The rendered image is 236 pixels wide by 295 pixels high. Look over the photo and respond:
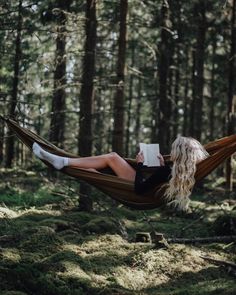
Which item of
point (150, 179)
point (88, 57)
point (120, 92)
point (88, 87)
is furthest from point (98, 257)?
point (120, 92)

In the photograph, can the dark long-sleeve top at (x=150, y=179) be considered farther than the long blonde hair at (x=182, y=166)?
Yes

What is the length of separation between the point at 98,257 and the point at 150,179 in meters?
1.75

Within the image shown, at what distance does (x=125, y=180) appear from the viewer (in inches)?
247

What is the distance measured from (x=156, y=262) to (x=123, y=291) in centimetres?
137

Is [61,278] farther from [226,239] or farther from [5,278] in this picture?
[226,239]

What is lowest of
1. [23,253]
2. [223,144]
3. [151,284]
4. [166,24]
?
[151,284]

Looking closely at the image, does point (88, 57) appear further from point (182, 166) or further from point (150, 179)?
point (182, 166)

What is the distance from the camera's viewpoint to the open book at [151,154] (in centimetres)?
630

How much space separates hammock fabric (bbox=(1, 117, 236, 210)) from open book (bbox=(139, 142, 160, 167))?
0.09 m

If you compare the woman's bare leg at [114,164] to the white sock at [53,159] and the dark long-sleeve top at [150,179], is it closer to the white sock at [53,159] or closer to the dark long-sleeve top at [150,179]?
the dark long-sleeve top at [150,179]

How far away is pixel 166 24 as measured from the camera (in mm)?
14297

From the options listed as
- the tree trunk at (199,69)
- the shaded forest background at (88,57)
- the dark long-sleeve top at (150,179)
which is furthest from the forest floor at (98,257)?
the tree trunk at (199,69)

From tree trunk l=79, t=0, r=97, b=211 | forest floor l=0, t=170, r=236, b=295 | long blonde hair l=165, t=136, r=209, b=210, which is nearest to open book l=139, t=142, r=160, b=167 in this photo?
long blonde hair l=165, t=136, r=209, b=210

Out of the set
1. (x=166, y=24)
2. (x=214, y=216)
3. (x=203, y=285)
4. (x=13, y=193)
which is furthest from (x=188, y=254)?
(x=166, y=24)
